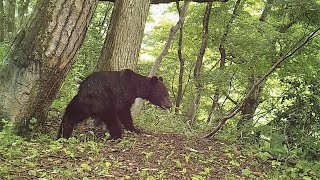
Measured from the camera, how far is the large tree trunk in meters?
5.77

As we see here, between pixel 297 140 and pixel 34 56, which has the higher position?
pixel 34 56

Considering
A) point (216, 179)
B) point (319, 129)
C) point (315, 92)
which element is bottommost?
point (216, 179)

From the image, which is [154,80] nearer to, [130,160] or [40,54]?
[40,54]

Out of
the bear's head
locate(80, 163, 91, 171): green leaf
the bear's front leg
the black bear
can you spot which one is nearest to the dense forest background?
locate(80, 163, 91, 171): green leaf

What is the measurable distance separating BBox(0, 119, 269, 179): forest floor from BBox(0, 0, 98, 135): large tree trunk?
69 centimetres

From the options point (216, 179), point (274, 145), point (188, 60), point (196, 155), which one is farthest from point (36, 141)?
point (188, 60)

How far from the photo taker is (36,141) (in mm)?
5828

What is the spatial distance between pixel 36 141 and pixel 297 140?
5099mm

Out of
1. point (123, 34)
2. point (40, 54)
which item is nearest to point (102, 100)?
point (40, 54)

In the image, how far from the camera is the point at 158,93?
781cm

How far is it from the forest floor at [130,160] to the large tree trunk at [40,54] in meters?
0.69

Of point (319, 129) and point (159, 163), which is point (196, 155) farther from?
point (319, 129)

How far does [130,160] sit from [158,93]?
2878 millimetres

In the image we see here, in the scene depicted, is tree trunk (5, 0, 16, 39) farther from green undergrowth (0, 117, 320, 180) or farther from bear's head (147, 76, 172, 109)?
green undergrowth (0, 117, 320, 180)
